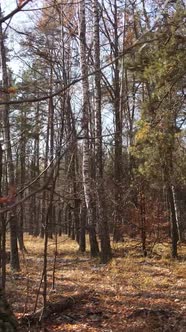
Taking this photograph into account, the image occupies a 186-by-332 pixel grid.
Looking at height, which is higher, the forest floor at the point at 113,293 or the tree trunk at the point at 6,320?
the tree trunk at the point at 6,320

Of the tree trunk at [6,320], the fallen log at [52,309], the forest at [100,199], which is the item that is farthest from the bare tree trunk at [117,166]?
the tree trunk at [6,320]

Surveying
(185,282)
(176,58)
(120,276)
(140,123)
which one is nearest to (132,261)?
(120,276)

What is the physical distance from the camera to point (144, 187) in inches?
528

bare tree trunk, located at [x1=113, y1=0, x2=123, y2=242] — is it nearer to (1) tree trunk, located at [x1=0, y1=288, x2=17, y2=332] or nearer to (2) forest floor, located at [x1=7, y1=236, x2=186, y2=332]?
(2) forest floor, located at [x1=7, y1=236, x2=186, y2=332]

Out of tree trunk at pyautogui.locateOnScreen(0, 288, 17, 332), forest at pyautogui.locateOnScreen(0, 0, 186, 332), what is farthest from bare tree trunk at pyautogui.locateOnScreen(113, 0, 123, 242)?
tree trunk at pyautogui.locateOnScreen(0, 288, 17, 332)

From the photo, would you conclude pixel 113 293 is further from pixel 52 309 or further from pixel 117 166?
pixel 117 166

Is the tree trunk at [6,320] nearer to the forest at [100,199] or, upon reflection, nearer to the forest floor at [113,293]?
the forest at [100,199]

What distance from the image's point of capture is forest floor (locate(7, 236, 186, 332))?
247 inches

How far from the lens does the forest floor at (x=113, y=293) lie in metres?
6.28

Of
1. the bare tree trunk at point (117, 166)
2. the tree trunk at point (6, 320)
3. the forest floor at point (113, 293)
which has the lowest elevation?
the forest floor at point (113, 293)

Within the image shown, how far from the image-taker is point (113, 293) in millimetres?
8266

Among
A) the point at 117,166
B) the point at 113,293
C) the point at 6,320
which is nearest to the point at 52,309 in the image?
the point at 113,293

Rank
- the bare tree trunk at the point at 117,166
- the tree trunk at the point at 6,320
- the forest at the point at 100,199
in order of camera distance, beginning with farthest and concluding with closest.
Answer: the bare tree trunk at the point at 117,166
the forest at the point at 100,199
the tree trunk at the point at 6,320

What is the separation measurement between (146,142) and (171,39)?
3.16m
